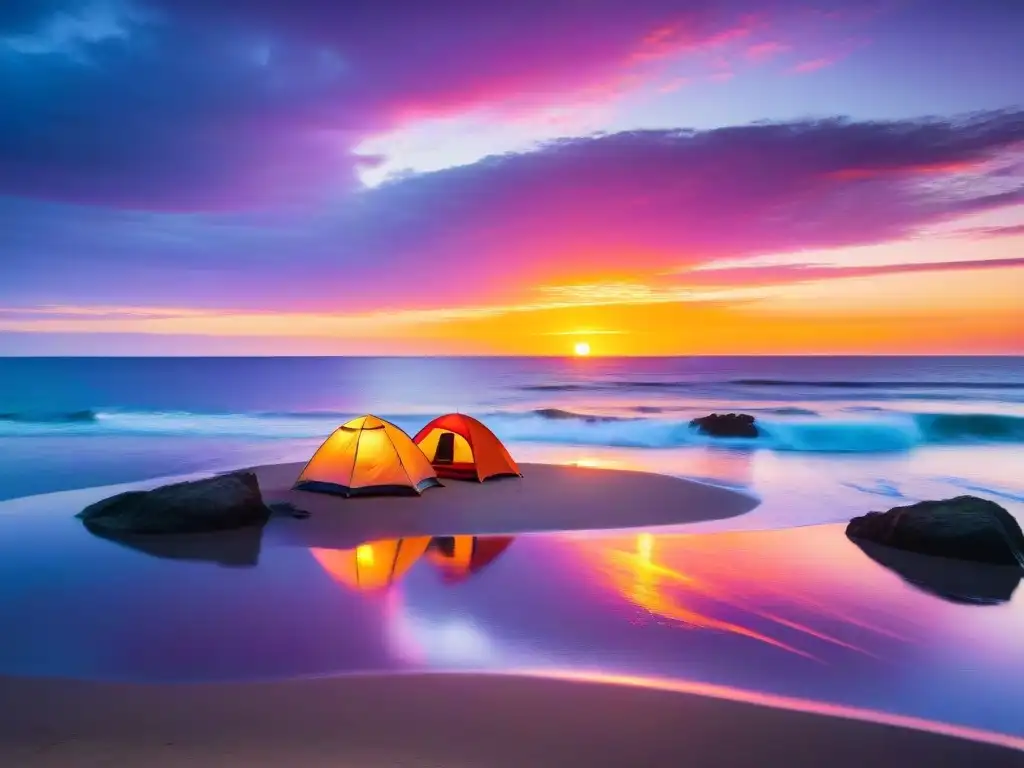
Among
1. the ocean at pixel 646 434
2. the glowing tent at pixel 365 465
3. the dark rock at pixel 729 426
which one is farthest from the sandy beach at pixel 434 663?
the dark rock at pixel 729 426

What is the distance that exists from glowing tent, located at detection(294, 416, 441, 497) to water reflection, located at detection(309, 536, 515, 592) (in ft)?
8.91

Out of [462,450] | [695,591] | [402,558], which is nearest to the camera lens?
[695,591]

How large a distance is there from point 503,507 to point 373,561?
135 inches

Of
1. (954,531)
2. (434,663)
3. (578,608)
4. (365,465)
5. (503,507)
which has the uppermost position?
(365,465)

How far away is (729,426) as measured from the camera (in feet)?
84.7

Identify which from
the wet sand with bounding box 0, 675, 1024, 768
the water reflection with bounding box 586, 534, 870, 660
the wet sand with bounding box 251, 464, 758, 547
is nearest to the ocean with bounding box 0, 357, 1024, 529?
the wet sand with bounding box 251, 464, 758, 547

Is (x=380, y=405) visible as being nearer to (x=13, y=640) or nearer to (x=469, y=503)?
(x=469, y=503)

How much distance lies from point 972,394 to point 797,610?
48599mm

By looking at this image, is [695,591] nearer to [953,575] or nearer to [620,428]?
[953,575]

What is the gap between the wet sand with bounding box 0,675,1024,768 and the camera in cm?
422

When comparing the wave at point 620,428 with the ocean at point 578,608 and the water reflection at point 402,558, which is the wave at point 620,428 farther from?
the water reflection at point 402,558

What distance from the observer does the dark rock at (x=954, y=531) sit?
29.6ft

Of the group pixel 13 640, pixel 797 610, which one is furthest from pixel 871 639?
pixel 13 640

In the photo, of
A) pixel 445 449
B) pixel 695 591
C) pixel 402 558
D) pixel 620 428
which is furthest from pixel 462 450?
pixel 620 428
